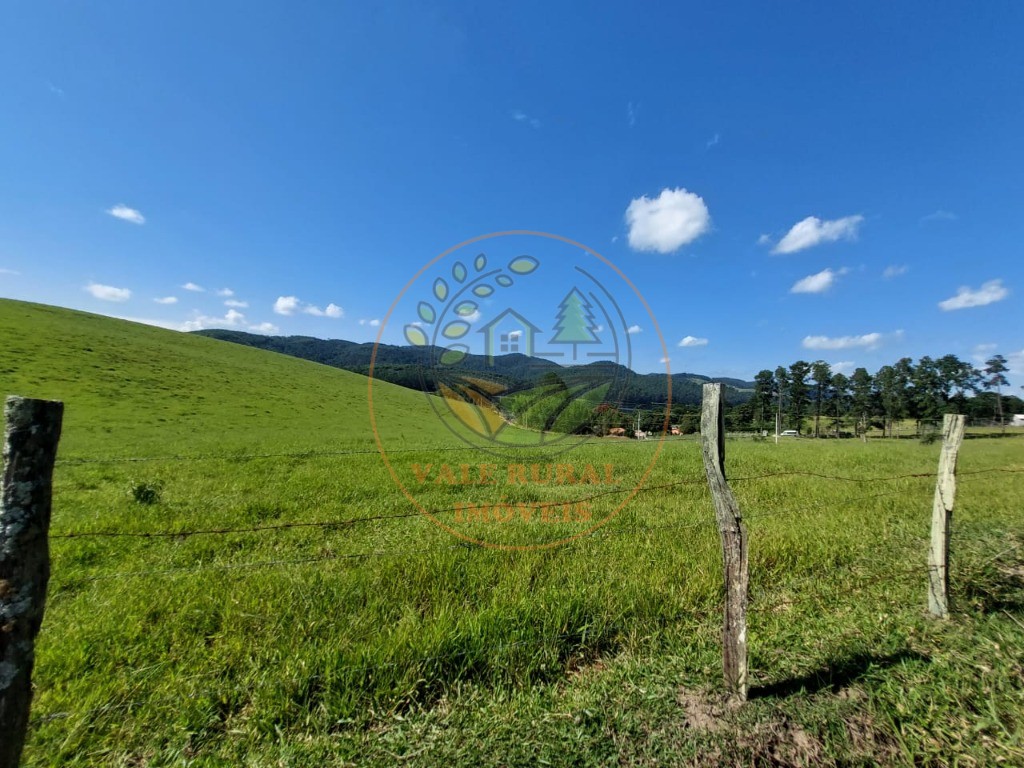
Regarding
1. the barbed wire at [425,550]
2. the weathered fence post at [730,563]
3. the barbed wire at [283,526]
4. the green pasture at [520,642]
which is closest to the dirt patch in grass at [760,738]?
the green pasture at [520,642]

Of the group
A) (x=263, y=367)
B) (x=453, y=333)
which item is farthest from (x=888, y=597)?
(x=263, y=367)

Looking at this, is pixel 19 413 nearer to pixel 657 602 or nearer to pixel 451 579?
pixel 451 579

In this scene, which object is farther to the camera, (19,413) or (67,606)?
(67,606)

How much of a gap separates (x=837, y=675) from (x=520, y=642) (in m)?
2.24

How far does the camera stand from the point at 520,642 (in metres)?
3.15

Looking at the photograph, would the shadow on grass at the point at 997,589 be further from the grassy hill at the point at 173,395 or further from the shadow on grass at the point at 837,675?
the grassy hill at the point at 173,395

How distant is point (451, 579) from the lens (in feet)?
13.5

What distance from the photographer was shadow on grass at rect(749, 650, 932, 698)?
2805 millimetres

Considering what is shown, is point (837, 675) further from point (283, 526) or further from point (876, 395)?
point (876, 395)

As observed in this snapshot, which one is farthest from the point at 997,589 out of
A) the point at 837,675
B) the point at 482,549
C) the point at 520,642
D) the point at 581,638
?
the point at 482,549

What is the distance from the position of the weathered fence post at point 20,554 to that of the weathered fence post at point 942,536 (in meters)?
5.83

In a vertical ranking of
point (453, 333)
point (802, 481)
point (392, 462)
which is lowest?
point (392, 462)

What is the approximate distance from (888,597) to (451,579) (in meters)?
4.22

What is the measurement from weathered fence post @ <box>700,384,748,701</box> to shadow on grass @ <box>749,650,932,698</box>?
0.22 metres
